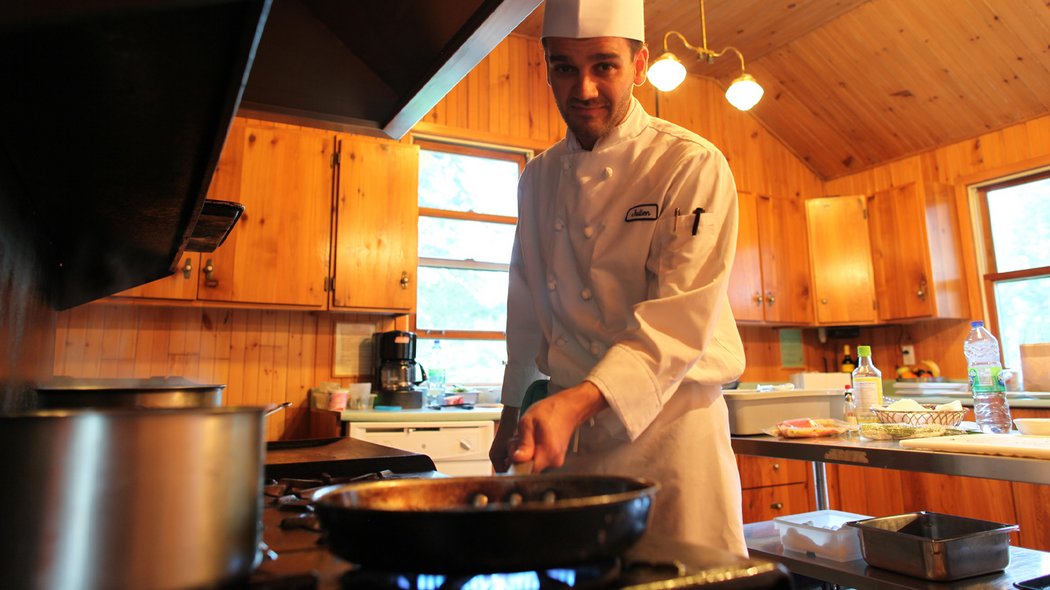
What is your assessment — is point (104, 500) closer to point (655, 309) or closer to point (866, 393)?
point (655, 309)

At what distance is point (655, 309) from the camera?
1077 millimetres

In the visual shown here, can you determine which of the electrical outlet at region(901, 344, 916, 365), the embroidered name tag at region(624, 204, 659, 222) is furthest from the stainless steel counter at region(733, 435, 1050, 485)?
the electrical outlet at region(901, 344, 916, 365)

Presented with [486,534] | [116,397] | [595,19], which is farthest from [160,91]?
[595,19]

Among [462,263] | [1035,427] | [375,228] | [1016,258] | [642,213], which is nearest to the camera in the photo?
[642,213]

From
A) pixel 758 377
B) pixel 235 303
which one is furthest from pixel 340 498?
pixel 758 377

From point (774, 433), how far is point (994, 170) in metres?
3.71

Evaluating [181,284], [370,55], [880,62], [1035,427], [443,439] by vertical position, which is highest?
[880,62]

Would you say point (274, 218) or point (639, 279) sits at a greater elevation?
point (274, 218)

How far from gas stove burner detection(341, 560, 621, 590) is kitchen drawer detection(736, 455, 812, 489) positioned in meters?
3.44

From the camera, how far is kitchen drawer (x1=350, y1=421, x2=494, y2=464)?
3049 millimetres

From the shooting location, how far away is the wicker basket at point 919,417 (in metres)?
1.95

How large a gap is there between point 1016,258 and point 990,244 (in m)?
0.20

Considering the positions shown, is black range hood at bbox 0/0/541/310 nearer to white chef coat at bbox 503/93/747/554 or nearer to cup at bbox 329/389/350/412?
white chef coat at bbox 503/93/747/554

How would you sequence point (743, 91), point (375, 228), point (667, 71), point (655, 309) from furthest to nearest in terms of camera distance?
point (375, 228), point (743, 91), point (667, 71), point (655, 309)
